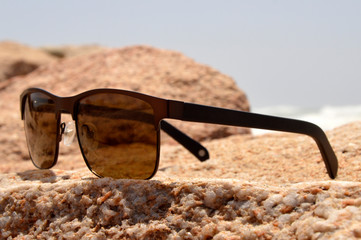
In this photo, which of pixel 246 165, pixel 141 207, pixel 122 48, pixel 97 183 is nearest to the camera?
pixel 141 207

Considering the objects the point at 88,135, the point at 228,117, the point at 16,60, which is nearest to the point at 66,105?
the point at 88,135

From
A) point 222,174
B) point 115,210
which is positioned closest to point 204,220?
point 115,210

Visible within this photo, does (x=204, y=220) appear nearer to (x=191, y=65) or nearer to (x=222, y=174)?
(x=222, y=174)

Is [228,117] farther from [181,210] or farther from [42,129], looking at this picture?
[42,129]

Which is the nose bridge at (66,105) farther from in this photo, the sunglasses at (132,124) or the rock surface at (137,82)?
the rock surface at (137,82)

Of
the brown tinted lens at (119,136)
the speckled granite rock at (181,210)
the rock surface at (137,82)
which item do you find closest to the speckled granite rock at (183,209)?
the speckled granite rock at (181,210)

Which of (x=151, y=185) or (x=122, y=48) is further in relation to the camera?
(x=122, y=48)

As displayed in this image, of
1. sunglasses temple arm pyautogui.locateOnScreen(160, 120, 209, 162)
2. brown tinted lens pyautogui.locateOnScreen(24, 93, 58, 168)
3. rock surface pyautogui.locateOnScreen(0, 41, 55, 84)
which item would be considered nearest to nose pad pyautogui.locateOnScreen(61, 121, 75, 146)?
brown tinted lens pyautogui.locateOnScreen(24, 93, 58, 168)
